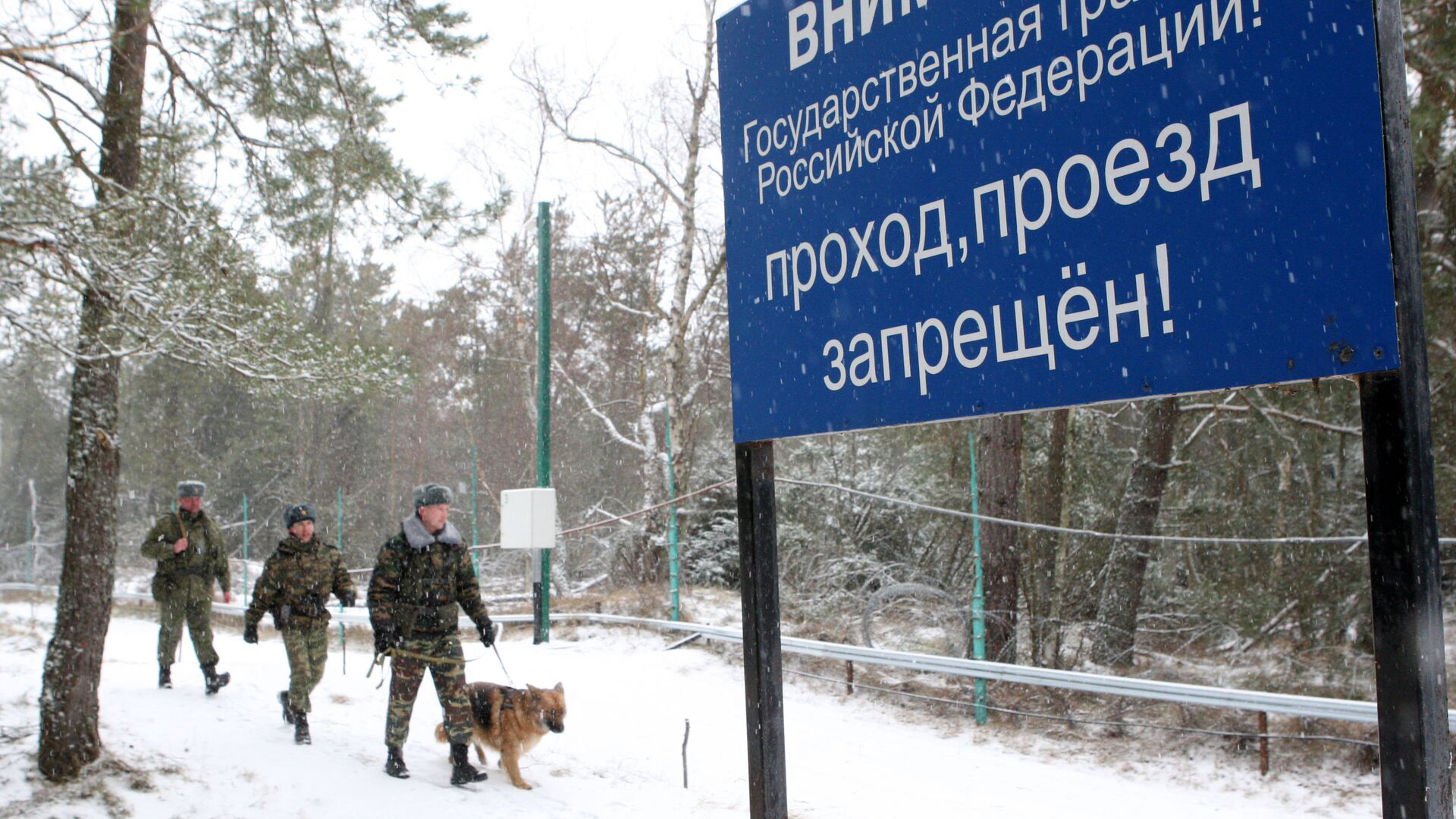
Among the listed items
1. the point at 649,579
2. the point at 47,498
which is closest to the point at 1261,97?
the point at 649,579

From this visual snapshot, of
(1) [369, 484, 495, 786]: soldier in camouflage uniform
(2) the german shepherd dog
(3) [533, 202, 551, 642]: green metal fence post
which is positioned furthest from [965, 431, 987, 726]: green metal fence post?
(3) [533, 202, 551, 642]: green metal fence post

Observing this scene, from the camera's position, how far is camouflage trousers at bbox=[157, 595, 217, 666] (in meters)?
8.84

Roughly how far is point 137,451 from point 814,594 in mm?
21557

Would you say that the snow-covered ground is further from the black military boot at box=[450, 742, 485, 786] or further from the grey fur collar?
the grey fur collar

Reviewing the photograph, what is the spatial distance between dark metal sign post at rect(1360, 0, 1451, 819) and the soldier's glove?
5.65 meters

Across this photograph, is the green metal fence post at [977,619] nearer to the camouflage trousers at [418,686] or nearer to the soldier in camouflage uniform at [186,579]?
the camouflage trousers at [418,686]

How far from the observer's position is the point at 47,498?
118ft

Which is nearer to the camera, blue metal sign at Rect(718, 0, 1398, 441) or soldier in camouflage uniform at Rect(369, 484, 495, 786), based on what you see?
blue metal sign at Rect(718, 0, 1398, 441)

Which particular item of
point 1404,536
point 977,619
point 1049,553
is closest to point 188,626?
point 977,619

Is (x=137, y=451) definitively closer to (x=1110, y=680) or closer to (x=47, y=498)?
(x=47, y=498)

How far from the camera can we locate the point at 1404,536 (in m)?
2.09

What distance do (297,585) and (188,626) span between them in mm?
1656

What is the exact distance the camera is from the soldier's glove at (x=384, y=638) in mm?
6590

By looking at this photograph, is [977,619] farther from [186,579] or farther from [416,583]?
[186,579]
